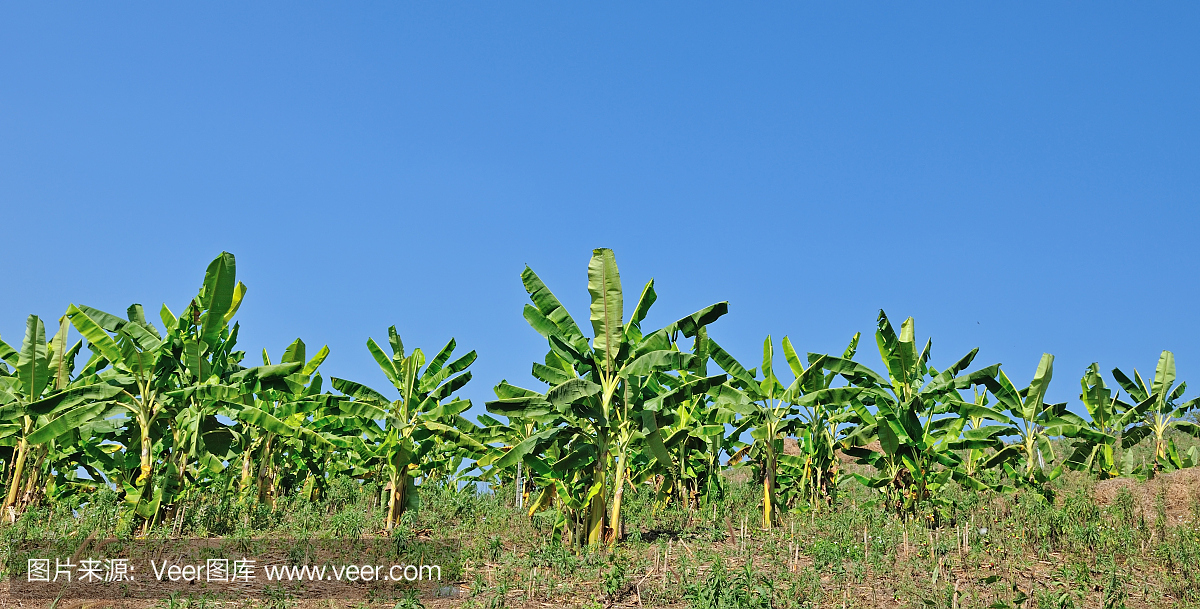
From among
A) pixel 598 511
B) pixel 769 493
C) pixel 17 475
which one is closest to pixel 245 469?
pixel 17 475

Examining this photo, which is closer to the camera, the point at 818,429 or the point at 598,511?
the point at 598,511

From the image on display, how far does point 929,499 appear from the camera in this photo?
1372cm

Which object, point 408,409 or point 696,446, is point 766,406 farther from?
point 408,409

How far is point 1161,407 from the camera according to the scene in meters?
18.8

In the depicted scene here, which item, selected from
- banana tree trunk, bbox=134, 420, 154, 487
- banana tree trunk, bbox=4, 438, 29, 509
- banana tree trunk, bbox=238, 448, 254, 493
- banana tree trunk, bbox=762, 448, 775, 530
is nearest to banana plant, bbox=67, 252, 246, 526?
banana tree trunk, bbox=134, 420, 154, 487

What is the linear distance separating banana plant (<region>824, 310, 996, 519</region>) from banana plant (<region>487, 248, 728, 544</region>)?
10.5 ft

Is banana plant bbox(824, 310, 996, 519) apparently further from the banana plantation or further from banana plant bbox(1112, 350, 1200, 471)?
banana plant bbox(1112, 350, 1200, 471)

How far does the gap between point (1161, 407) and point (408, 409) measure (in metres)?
16.3

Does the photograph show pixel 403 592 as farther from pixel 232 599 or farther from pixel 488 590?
pixel 232 599

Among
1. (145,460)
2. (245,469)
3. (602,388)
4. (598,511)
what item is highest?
(602,388)

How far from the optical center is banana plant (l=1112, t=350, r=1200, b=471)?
17.9 metres

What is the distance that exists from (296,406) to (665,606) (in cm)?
971

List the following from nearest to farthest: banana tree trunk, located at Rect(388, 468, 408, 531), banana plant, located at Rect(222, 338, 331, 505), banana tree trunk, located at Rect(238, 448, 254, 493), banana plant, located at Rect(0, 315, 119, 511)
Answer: banana plant, located at Rect(0, 315, 119, 511)
banana tree trunk, located at Rect(388, 468, 408, 531)
banana plant, located at Rect(222, 338, 331, 505)
banana tree trunk, located at Rect(238, 448, 254, 493)

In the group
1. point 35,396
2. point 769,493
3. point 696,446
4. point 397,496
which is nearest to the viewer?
point 769,493
